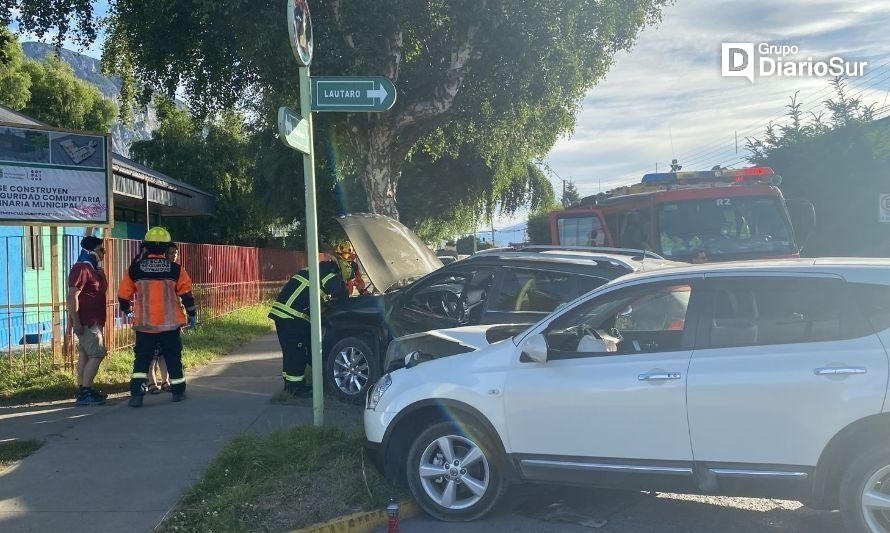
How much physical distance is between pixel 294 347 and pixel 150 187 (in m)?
8.89

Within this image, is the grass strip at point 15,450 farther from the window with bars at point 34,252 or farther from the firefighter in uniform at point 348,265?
the window with bars at point 34,252

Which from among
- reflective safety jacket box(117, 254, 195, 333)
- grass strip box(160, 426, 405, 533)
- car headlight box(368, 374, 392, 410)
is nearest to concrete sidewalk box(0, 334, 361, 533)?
grass strip box(160, 426, 405, 533)

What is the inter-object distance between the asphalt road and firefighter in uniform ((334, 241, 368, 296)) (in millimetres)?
5001

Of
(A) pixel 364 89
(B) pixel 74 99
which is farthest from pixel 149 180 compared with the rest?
(B) pixel 74 99

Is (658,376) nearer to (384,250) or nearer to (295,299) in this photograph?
(295,299)

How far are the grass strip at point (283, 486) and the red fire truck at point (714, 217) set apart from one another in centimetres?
615

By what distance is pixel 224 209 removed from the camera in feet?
97.2

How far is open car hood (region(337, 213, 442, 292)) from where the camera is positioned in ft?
29.1

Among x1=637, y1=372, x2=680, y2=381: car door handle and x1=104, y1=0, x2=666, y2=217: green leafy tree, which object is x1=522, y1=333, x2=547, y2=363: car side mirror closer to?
x1=637, y1=372, x2=680, y2=381: car door handle

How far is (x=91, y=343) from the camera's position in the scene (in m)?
8.12

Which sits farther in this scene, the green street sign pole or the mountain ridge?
the mountain ridge

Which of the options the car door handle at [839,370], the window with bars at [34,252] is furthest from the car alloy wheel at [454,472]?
the window with bars at [34,252]

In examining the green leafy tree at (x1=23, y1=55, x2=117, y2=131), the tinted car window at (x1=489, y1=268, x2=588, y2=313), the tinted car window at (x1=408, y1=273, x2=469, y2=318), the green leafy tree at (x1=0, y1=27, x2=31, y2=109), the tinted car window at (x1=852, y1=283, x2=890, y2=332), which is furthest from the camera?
the green leafy tree at (x1=23, y1=55, x2=117, y2=131)

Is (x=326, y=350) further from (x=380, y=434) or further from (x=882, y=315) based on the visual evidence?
(x=882, y=315)
